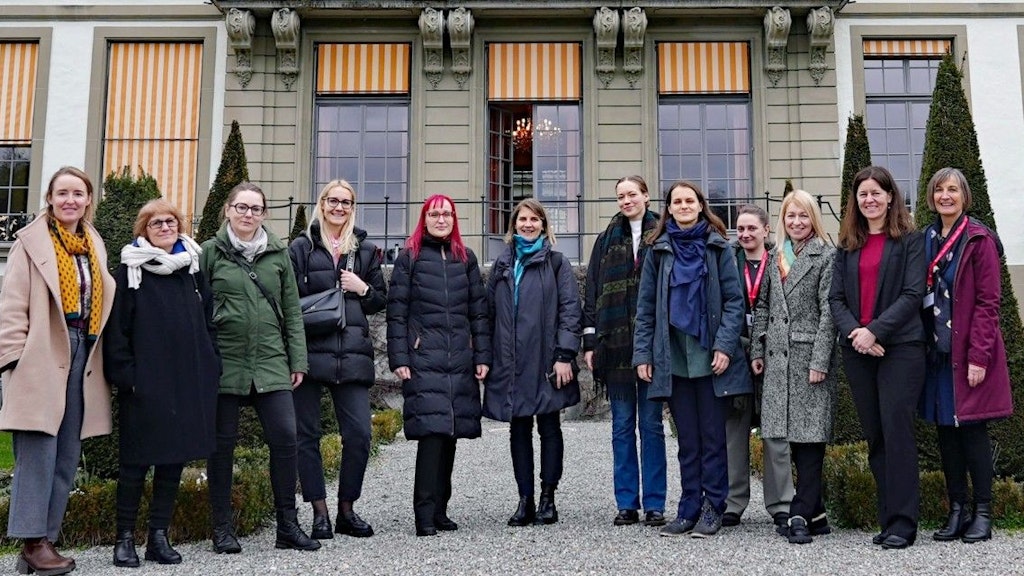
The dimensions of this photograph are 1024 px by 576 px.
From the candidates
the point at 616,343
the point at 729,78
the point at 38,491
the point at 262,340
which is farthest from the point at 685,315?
the point at 729,78

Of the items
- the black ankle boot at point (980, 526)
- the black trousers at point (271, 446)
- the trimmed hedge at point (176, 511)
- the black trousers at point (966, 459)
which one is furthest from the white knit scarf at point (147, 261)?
the black ankle boot at point (980, 526)

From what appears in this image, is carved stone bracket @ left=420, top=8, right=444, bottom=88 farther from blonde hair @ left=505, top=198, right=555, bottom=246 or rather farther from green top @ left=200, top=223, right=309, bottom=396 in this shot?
green top @ left=200, top=223, right=309, bottom=396

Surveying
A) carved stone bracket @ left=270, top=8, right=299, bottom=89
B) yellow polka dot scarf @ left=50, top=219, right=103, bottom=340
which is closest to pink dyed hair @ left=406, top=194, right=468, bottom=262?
yellow polka dot scarf @ left=50, top=219, right=103, bottom=340

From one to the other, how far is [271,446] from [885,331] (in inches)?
141

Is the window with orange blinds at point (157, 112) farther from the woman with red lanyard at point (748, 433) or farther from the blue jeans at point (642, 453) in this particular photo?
the woman with red lanyard at point (748, 433)

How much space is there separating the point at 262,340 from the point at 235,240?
0.62m

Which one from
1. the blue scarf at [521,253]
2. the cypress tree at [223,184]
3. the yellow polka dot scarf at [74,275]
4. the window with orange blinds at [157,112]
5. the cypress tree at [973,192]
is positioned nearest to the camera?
the yellow polka dot scarf at [74,275]

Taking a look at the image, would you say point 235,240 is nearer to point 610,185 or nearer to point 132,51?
point 610,185

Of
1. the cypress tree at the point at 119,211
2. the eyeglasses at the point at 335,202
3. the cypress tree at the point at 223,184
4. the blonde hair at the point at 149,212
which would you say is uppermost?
the cypress tree at the point at 223,184

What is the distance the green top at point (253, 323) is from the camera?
5164 mm

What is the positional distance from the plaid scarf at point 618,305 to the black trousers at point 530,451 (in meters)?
0.47

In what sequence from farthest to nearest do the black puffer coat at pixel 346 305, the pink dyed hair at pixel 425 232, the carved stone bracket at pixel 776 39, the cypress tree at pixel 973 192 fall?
1. the carved stone bracket at pixel 776 39
2. the cypress tree at pixel 973 192
3. the pink dyed hair at pixel 425 232
4. the black puffer coat at pixel 346 305

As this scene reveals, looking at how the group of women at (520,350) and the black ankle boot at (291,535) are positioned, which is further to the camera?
the black ankle boot at (291,535)

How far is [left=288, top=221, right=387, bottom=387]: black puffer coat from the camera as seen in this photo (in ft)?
18.1
